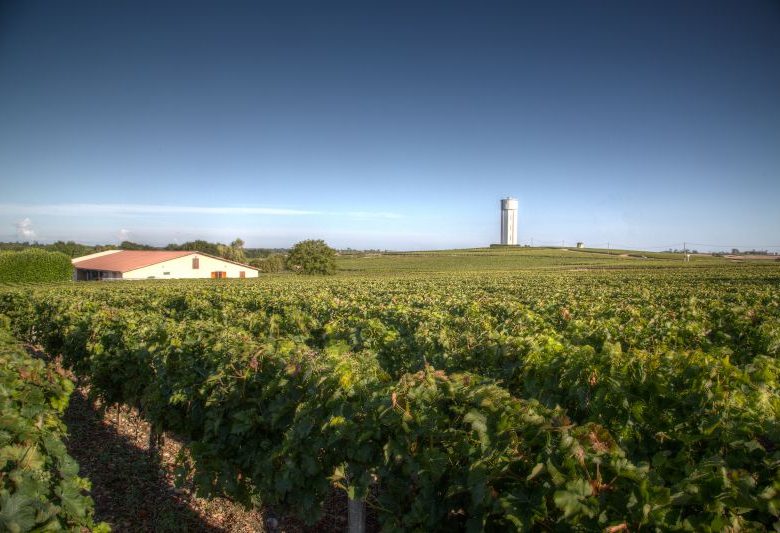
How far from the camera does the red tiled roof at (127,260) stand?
5238 centimetres

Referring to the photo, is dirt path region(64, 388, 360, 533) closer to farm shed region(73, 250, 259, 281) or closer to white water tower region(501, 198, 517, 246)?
farm shed region(73, 250, 259, 281)

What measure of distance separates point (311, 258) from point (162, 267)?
Answer: 78.2ft

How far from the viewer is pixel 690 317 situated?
797 centimetres

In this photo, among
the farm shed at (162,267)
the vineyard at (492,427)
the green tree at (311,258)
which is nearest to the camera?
the vineyard at (492,427)

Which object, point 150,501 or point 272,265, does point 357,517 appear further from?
point 272,265

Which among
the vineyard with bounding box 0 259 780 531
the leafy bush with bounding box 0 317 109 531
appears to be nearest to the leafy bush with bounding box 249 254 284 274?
the vineyard with bounding box 0 259 780 531

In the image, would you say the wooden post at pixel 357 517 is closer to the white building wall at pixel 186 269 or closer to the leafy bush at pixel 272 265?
the white building wall at pixel 186 269

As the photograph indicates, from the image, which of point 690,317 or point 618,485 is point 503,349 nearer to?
point 618,485

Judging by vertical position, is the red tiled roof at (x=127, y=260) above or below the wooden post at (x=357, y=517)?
above

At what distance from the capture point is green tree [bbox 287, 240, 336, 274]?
2788 inches

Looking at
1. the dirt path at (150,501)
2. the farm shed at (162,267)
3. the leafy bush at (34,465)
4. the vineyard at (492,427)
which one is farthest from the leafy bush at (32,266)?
the leafy bush at (34,465)

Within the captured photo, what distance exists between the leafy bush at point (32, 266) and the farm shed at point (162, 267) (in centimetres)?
517

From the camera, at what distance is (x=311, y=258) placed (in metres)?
71.0

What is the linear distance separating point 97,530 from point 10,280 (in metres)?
60.0
